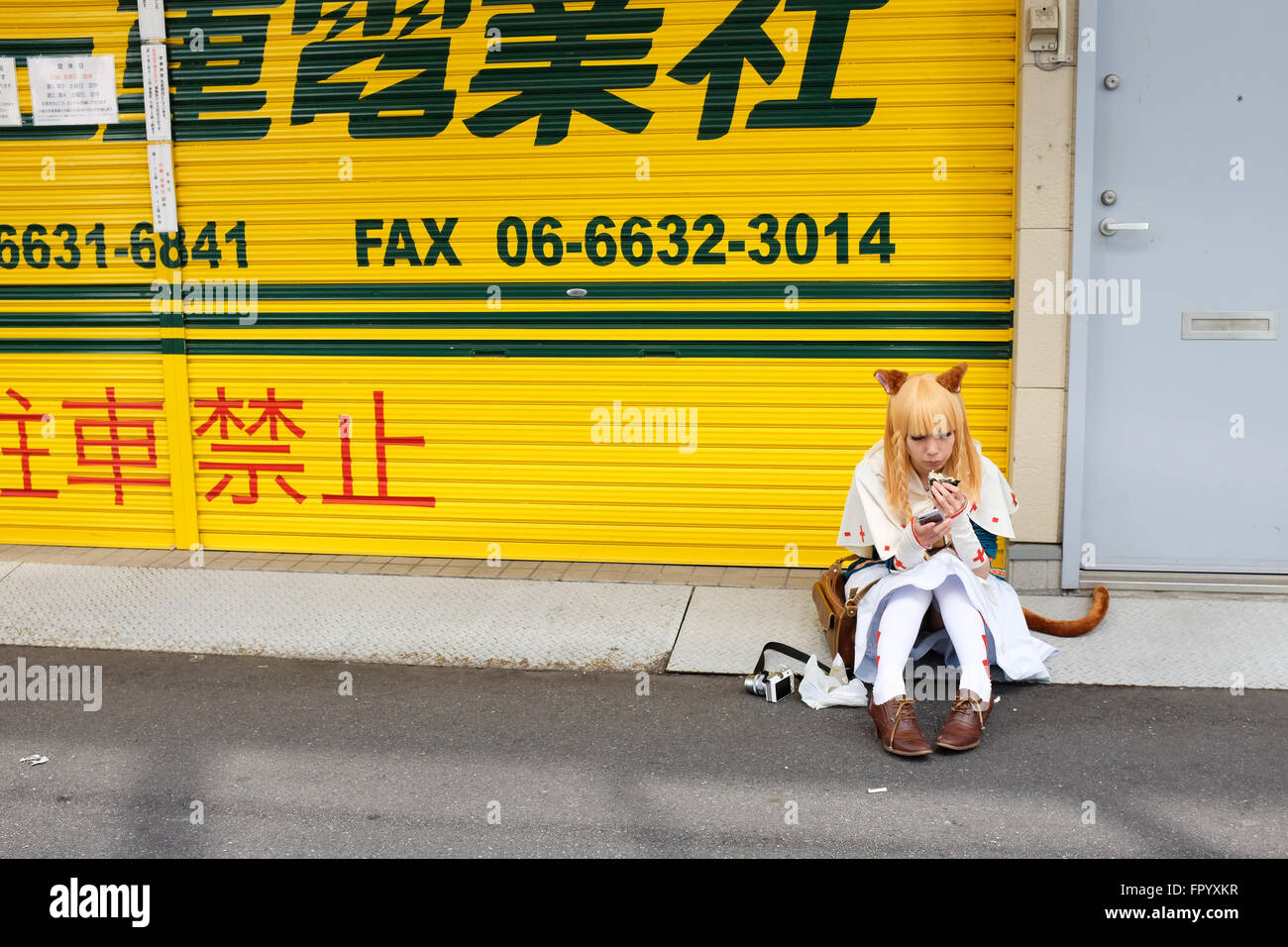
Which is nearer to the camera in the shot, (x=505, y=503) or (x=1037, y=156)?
(x=1037, y=156)

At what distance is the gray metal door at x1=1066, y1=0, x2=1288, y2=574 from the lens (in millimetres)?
5941

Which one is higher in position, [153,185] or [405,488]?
[153,185]

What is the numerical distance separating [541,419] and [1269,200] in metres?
3.69

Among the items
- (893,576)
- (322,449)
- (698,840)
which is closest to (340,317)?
(322,449)

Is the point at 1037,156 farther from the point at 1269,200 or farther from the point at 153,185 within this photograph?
the point at 153,185

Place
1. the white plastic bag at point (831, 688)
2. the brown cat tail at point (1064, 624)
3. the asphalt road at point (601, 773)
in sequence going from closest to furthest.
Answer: the asphalt road at point (601, 773) → the white plastic bag at point (831, 688) → the brown cat tail at point (1064, 624)

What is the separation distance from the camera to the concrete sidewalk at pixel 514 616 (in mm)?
5578

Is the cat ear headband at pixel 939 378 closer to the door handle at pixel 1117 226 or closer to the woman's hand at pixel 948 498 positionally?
the woman's hand at pixel 948 498

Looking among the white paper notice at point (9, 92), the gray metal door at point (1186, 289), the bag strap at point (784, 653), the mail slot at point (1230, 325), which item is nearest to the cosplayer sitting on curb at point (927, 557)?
the bag strap at point (784, 653)

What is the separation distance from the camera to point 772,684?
5.13 m

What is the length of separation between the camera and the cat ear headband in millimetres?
1215

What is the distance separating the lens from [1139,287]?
6.11 meters

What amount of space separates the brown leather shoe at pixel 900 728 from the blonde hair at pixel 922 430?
717mm

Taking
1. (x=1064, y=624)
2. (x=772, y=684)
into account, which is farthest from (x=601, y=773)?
(x=1064, y=624)
